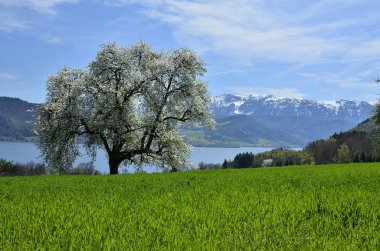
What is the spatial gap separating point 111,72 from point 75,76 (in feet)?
18.9

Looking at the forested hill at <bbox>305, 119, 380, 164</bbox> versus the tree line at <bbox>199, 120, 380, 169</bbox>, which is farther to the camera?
the forested hill at <bbox>305, 119, 380, 164</bbox>

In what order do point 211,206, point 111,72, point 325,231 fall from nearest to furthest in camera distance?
1. point 325,231
2. point 211,206
3. point 111,72

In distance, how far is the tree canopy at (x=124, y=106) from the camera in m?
42.2

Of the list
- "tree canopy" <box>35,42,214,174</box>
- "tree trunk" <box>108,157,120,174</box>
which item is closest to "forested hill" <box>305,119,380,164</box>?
"tree canopy" <box>35,42,214,174</box>

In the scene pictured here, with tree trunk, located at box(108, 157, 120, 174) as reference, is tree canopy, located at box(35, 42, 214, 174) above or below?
above

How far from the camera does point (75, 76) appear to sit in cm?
4659

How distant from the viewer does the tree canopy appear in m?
42.2

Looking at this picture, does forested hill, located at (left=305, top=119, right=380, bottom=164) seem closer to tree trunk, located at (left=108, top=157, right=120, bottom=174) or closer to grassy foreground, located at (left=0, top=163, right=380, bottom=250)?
tree trunk, located at (left=108, top=157, right=120, bottom=174)

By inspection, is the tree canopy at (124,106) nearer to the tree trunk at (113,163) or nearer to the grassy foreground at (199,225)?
the tree trunk at (113,163)

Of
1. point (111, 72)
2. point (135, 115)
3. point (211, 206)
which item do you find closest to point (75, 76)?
point (111, 72)

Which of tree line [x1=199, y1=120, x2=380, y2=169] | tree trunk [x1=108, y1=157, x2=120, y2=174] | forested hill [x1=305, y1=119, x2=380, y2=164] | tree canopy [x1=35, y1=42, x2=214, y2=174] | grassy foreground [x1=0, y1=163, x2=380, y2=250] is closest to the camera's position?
grassy foreground [x1=0, y1=163, x2=380, y2=250]

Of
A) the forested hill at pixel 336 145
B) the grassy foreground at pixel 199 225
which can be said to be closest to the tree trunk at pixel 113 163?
the grassy foreground at pixel 199 225

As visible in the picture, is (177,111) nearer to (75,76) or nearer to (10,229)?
(75,76)

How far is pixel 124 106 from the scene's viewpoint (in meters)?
42.3
